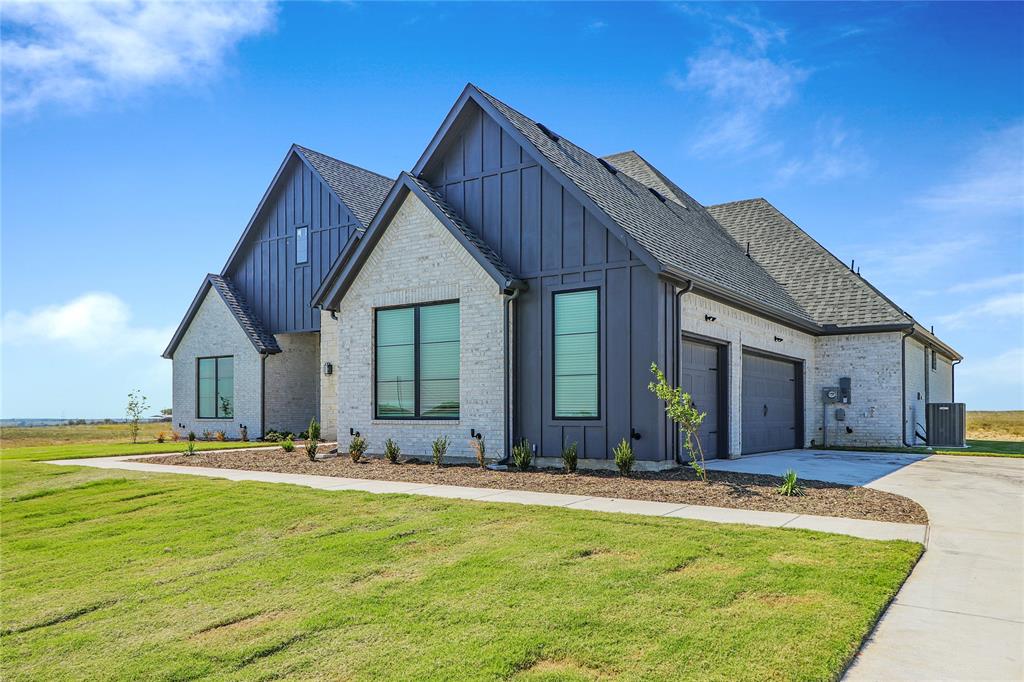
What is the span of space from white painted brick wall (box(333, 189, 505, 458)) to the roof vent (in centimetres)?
351

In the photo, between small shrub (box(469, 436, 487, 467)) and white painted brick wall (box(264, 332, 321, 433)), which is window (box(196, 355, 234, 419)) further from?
small shrub (box(469, 436, 487, 467))

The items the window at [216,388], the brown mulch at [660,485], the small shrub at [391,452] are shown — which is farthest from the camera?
the window at [216,388]

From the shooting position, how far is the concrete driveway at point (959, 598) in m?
4.27

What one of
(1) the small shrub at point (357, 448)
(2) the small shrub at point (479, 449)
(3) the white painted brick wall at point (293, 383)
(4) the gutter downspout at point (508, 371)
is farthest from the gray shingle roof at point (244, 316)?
(4) the gutter downspout at point (508, 371)

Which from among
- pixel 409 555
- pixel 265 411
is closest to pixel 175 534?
pixel 409 555

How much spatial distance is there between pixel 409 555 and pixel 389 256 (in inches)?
415

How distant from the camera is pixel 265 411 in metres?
24.8

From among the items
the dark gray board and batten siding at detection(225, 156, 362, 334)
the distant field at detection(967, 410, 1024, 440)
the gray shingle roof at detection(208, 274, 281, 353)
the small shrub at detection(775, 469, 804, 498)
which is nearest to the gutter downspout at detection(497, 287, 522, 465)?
the small shrub at detection(775, 469, 804, 498)

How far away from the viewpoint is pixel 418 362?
15.9 metres

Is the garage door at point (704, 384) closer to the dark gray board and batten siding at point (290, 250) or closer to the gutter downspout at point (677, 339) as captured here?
the gutter downspout at point (677, 339)

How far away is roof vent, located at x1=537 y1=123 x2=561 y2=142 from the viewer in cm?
1698

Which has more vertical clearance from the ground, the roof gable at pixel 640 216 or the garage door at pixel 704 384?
the roof gable at pixel 640 216

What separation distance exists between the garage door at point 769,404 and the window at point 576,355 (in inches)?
206

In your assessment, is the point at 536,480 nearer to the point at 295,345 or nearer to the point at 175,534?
the point at 175,534
